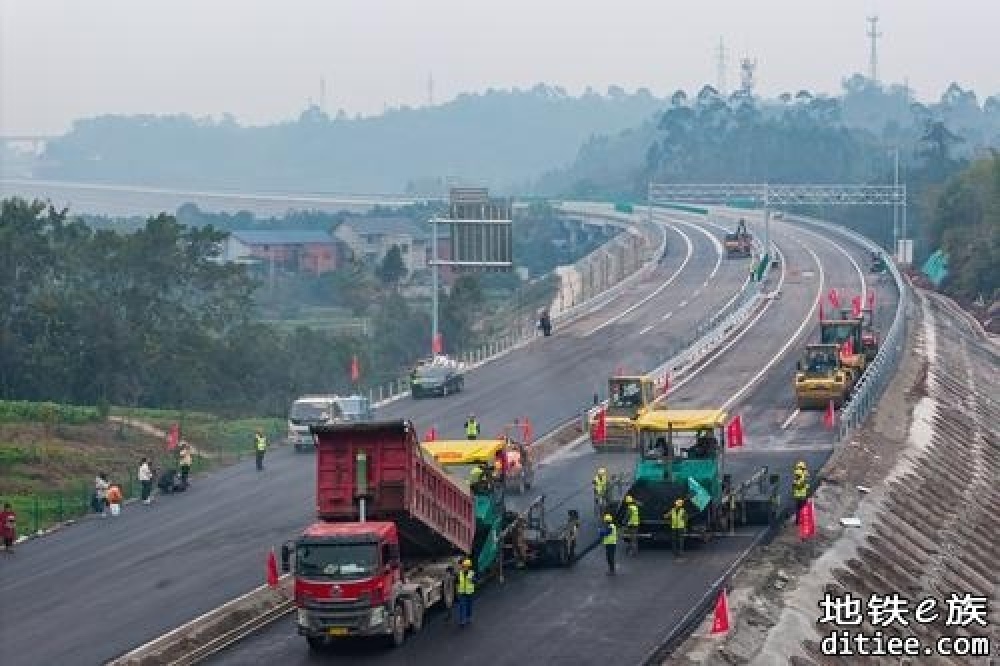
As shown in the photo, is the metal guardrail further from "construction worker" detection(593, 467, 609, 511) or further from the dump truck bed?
the dump truck bed

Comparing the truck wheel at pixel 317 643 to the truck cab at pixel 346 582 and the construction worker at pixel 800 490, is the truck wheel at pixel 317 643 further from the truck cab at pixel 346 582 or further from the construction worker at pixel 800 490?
the construction worker at pixel 800 490

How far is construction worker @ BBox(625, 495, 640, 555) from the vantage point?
38.7 metres

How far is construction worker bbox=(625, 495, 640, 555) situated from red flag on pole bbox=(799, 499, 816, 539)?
177 inches

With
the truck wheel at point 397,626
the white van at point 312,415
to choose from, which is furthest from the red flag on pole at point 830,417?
the truck wheel at point 397,626

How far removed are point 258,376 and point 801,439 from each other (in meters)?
33.4

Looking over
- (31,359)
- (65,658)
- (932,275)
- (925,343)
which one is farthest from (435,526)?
(932,275)

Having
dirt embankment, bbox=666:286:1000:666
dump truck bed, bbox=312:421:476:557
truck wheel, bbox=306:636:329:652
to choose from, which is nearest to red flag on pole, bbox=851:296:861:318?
dirt embankment, bbox=666:286:1000:666

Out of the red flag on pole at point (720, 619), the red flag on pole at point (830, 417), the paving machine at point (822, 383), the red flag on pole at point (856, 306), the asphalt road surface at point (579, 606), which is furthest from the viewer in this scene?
the red flag on pole at point (856, 306)

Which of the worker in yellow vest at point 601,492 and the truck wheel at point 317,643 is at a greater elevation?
the worker in yellow vest at point 601,492

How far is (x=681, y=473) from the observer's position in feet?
130

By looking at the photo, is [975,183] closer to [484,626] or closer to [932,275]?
[932,275]

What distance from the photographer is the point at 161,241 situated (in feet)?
281

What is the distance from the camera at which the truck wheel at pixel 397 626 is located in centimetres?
3116

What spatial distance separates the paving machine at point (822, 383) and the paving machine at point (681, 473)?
22.2 meters
